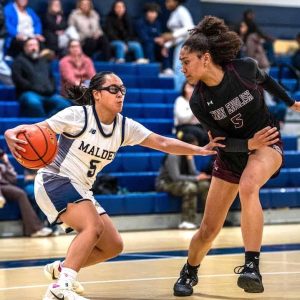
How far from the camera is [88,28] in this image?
14.2m

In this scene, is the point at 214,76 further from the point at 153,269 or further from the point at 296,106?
the point at 153,269

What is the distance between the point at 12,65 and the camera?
12492mm

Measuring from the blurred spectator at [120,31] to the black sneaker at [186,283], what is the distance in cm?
896

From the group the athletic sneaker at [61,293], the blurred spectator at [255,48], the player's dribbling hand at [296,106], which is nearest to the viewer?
the athletic sneaker at [61,293]

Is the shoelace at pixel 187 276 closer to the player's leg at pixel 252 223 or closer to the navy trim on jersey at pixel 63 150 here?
the player's leg at pixel 252 223

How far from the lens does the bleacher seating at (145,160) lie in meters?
11.6

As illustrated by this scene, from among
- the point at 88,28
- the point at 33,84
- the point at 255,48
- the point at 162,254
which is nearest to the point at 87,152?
the point at 162,254

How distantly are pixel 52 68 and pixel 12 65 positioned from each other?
1.30 metres

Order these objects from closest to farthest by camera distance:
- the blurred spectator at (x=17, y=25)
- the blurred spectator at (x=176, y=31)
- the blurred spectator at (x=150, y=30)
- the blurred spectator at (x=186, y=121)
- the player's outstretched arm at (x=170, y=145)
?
the player's outstretched arm at (x=170, y=145)
the blurred spectator at (x=186, y=121)
the blurred spectator at (x=17, y=25)
the blurred spectator at (x=176, y=31)
the blurred spectator at (x=150, y=30)

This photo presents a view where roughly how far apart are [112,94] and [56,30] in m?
8.62

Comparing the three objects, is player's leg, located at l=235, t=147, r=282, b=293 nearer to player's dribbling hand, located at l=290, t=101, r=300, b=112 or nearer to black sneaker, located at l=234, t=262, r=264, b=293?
black sneaker, located at l=234, t=262, r=264, b=293

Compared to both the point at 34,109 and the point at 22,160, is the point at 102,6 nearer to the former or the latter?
the point at 34,109

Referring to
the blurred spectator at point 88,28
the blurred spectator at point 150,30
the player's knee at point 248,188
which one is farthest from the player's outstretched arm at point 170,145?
the blurred spectator at point 150,30

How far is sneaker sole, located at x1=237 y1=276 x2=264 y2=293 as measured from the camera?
17.5 feet
